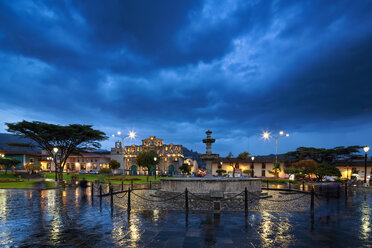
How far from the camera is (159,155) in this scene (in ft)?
235

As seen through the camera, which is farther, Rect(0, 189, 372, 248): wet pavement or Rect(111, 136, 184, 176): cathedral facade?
Rect(111, 136, 184, 176): cathedral facade

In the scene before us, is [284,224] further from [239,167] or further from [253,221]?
[239,167]

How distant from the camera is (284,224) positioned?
28.7 ft

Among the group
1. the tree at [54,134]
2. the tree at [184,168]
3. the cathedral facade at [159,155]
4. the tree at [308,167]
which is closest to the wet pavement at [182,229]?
the tree at [54,134]

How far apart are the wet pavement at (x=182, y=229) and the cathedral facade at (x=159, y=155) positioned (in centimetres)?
5996

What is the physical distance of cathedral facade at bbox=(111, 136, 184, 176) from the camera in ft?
235

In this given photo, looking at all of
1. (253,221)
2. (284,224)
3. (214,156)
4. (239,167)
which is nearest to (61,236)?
(253,221)

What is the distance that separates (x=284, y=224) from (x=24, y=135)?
36.8 meters

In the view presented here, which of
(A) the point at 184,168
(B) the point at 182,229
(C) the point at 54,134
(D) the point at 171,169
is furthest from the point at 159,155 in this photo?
(B) the point at 182,229

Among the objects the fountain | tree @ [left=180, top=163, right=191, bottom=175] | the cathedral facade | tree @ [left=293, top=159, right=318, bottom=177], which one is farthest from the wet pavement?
the cathedral facade

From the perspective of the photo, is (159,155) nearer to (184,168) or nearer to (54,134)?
(184,168)

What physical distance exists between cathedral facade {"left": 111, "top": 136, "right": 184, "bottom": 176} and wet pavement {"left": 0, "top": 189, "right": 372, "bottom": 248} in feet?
197

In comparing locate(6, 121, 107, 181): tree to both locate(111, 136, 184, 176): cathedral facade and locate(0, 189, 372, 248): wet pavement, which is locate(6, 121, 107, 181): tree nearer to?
locate(0, 189, 372, 248): wet pavement

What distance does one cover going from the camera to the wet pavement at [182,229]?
6633mm
